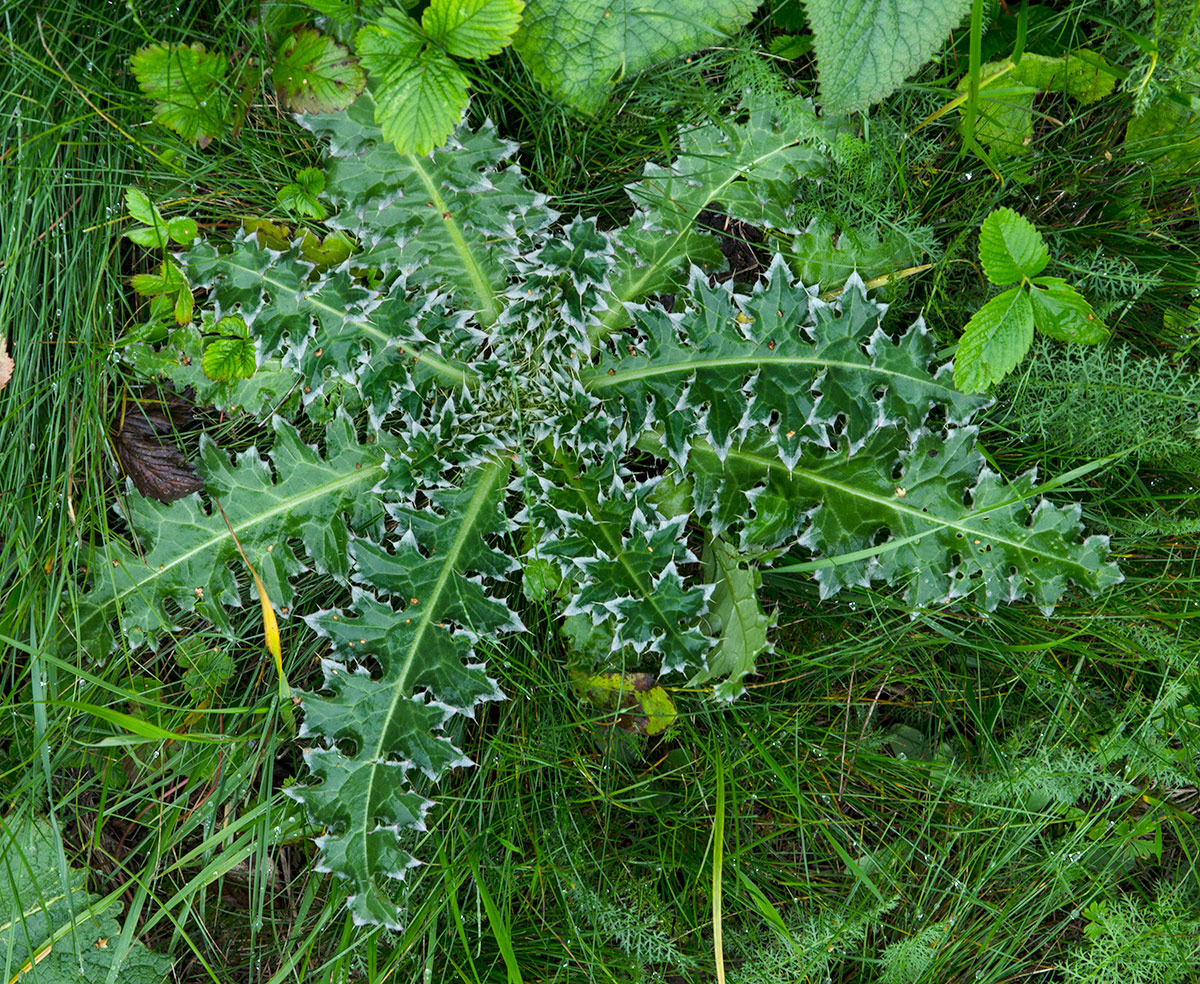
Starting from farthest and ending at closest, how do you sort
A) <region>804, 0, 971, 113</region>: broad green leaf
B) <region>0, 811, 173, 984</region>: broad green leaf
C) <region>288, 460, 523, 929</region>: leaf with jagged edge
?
<region>0, 811, 173, 984</region>: broad green leaf
<region>288, 460, 523, 929</region>: leaf with jagged edge
<region>804, 0, 971, 113</region>: broad green leaf

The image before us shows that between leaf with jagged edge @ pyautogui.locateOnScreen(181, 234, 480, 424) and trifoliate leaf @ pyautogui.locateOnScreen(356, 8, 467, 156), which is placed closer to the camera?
trifoliate leaf @ pyautogui.locateOnScreen(356, 8, 467, 156)

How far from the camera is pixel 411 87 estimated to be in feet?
7.50

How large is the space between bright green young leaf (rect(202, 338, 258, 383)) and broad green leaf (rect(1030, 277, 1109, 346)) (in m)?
2.24

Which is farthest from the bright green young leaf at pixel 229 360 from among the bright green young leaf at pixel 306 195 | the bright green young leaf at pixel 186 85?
the bright green young leaf at pixel 186 85

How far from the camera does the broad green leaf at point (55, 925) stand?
101 inches

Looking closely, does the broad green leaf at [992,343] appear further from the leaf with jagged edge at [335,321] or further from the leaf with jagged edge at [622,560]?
the leaf with jagged edge at [335,321]

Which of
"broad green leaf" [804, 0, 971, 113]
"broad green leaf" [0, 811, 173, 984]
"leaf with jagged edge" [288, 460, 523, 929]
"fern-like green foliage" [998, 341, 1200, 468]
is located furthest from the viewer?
"broad green leaf" [0, 811, 173, 984]

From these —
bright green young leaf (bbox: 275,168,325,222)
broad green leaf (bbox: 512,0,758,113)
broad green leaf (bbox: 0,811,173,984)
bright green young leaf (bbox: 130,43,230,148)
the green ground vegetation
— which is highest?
broad green leaf (bbox: 512,0,758,113)

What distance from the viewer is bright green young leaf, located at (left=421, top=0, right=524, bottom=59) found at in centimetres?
223

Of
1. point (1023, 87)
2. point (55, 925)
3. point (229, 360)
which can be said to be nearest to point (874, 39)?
point (1023, 87)

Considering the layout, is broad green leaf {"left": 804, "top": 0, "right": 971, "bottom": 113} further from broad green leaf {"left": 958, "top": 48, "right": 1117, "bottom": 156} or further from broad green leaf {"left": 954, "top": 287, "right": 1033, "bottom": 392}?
broad green leaf {"left": 954, "top": 287, "right": 1033, "bottom": 392}

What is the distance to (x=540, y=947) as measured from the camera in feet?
8.52

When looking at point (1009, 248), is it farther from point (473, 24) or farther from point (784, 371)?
point (473, 24)

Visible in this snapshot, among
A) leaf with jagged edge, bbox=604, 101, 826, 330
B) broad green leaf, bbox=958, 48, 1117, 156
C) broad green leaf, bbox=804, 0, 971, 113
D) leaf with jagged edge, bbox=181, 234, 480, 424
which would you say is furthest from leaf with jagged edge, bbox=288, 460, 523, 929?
broad green leaf, bbox=958, 48, 1117, 156
